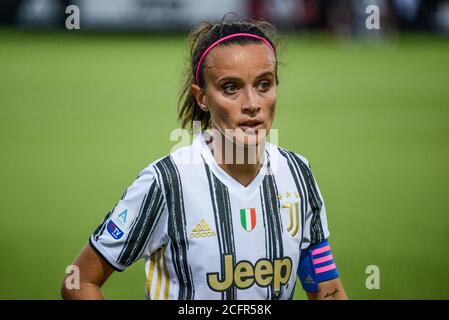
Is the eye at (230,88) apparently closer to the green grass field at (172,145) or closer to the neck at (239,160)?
the neck at (239,160)

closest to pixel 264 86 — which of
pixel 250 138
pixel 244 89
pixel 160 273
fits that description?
pixel 244 89

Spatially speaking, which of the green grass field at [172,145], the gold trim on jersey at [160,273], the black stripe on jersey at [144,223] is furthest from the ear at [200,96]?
the green grass field at [172,145]

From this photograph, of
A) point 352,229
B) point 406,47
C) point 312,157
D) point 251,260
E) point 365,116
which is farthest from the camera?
point 406,47

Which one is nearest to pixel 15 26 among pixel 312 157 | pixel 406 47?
pixel 406 47

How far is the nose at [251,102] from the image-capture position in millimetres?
3123

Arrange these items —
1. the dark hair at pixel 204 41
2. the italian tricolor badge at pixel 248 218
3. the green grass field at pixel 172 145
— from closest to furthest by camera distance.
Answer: the italian tricolor badge at pixel 248 218 → the dark hair at pixel 204 41 → the green grass field at pixel 172 145

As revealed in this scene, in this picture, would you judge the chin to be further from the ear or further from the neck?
the ear

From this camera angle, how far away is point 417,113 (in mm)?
14148

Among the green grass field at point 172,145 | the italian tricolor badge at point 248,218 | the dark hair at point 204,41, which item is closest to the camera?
the italian tricolor badge at point 248,218

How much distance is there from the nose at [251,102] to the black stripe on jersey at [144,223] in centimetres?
47

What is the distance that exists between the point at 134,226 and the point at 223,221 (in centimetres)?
36

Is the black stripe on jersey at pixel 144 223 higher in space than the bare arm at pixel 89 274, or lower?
higher

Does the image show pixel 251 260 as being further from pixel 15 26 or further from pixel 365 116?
pixel 15 26
